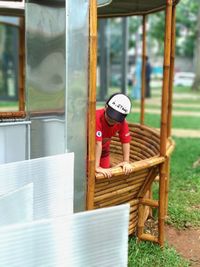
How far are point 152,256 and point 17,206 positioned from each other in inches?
64.0

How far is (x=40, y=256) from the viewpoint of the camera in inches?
88.3

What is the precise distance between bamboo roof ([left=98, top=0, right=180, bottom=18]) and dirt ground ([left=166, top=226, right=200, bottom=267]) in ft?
7.26

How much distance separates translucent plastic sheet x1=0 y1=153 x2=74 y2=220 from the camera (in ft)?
9.77

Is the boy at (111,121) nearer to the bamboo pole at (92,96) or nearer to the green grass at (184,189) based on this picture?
the bamboo pole at (92,96)

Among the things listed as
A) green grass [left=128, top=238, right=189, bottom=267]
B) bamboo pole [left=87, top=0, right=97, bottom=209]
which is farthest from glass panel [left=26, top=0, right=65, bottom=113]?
green grass [left=128, top=238, right=189, bottom=267]

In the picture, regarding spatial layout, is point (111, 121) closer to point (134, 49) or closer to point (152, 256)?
point (152, 256)

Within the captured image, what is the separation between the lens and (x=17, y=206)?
2.69m

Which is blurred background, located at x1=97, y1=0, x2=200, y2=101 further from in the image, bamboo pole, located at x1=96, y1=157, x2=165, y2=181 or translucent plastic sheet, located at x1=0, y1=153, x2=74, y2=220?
translucent plastic sheet, located at x1=0, y1=153, x2=74, y2=220

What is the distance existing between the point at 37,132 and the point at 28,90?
37 cm

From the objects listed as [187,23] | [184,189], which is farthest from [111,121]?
[187,23]

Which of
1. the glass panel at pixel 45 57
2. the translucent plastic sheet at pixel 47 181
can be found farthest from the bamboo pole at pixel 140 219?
the glass panel at pixel 45 57

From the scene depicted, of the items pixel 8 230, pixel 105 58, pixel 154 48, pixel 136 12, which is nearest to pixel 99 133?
pixel 8 230

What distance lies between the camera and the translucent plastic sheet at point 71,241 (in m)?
2.11

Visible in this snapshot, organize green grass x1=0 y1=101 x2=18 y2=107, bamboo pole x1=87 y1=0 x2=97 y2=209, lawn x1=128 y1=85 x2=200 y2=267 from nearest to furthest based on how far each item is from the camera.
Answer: bamboo pole x1=87 y1=0 x2=97 y2=209, lawn x1=128 y1=85 x2=200 y2=267, green grass x1=0 y1=101 x2=18 y2=107
